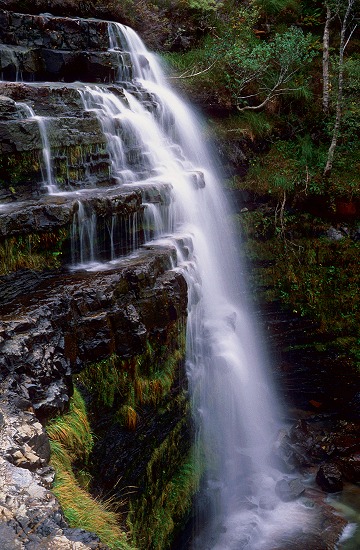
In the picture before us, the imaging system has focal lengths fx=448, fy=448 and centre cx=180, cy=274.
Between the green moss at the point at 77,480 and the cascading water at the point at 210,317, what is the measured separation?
9.26ft

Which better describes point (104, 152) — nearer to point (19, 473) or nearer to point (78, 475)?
point (78, 475)

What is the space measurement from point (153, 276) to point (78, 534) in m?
3.79

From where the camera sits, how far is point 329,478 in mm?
8453

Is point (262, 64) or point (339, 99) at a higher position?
point (262, 64)

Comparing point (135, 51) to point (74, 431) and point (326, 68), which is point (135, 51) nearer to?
point (326, 68)

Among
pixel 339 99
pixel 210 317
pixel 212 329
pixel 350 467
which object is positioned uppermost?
pixel 339 99

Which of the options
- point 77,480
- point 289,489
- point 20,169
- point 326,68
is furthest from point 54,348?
point 326,68

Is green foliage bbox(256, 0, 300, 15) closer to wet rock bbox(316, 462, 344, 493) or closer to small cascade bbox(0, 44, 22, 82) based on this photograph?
small cascade bbox(0, 44, 22, 82)

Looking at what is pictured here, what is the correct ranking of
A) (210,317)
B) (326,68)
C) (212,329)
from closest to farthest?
1. (212,329)
2. (210,317)
3. (326,68)

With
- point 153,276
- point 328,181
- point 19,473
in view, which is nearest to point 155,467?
point 153,276

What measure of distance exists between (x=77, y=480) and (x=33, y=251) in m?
3.06

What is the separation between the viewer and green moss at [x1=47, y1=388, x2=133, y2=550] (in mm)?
3805

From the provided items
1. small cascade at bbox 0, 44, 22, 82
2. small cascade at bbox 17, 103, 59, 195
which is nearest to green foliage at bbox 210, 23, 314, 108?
small cascade at bbox 0, 44, 22, 82

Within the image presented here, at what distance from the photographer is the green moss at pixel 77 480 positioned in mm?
3805
